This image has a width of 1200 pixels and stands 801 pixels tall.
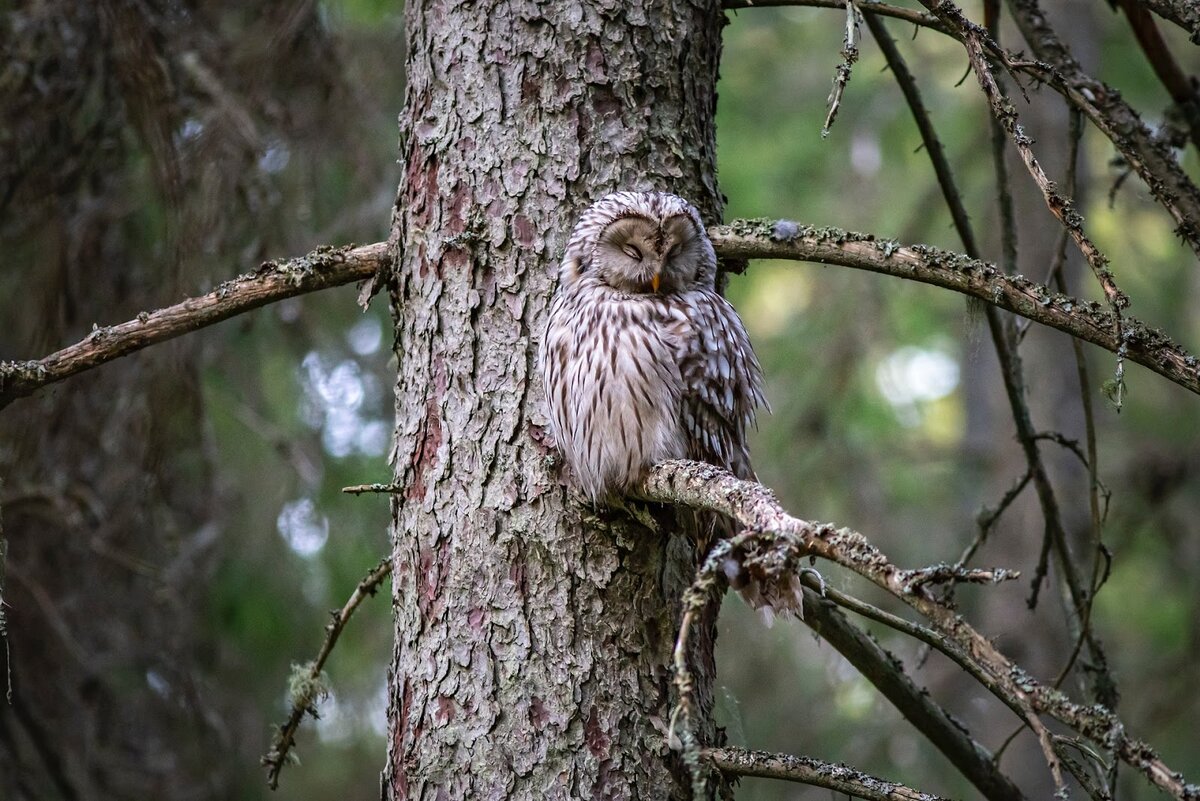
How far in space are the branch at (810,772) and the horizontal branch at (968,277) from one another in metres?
0.91

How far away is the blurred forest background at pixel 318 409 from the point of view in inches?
167

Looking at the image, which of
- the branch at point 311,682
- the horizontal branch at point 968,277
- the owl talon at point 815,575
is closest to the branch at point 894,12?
the horizontal branch at point 968,277

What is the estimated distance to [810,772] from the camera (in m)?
2.42

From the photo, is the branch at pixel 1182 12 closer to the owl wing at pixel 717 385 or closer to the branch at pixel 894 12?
the branch at pixel 894 12

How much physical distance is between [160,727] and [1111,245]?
7211 millimetres

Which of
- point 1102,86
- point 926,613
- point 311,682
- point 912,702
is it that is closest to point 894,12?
point 1102,86

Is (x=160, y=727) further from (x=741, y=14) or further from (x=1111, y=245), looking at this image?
(x=1111, y=245)

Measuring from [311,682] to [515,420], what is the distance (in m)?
0.96

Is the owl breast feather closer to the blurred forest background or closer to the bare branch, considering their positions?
the blurred forest background

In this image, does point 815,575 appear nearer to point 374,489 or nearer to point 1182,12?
point 374,489

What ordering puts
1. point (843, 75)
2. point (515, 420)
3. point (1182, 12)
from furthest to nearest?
point (515, 420)
point (1182, 12)
point (843, 75)

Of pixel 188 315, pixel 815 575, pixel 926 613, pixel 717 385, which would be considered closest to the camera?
pixel 926 613

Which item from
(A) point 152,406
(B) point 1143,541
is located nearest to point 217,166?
(A) point 152,406

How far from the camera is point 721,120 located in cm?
793
